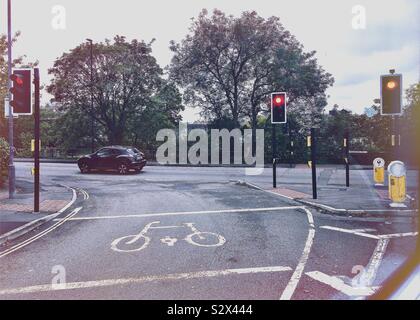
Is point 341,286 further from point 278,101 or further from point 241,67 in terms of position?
point 241,67


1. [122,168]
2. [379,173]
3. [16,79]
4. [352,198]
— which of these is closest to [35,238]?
[16,79]

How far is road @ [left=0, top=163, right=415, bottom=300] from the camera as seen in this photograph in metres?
5.08

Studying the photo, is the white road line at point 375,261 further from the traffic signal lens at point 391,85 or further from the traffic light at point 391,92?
the traffic signal lens at point 391,85

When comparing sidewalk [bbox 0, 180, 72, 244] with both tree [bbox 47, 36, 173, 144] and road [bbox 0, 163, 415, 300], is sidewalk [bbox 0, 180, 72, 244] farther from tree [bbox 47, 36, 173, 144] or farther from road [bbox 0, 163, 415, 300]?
tree [bbox 47, 36, 173, 144]

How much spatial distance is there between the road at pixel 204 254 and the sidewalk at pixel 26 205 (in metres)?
0.58

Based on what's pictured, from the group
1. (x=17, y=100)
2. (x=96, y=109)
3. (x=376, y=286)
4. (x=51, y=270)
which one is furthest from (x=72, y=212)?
(x=96, y=109)

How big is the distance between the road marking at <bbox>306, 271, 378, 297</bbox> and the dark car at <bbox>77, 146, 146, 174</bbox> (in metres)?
18.7

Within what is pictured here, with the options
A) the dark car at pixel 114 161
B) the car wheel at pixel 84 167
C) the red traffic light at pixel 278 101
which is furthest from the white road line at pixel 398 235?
the car wheel at pixel 84 167

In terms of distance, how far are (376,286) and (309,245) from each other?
7.13 feet

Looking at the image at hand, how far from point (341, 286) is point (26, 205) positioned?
9695 mm

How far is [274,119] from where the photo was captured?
15.7 metres

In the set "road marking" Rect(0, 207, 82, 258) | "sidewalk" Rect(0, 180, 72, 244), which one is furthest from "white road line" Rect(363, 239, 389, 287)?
"sidewalk" Rect(0, 180, 72, 244)

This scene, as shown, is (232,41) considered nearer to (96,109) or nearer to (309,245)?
(96,109)

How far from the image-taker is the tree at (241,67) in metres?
33.4
